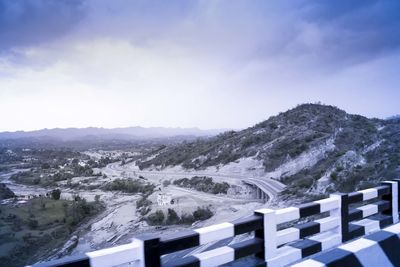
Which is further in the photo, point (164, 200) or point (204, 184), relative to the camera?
point (204, 184)

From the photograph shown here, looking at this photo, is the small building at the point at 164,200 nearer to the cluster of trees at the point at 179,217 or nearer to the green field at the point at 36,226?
the cluster of trees at the point at 179,217

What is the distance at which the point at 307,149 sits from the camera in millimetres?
51469

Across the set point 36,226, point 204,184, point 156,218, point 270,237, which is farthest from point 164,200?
point 270,237

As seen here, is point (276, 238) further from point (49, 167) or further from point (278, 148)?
point (49, 167)

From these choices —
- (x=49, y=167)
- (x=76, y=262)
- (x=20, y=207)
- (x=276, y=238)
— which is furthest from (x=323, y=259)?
(x=49, y=167)

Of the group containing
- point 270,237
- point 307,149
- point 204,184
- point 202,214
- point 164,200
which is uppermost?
point 270,237

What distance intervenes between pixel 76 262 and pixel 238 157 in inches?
2316

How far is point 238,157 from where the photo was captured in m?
60.9

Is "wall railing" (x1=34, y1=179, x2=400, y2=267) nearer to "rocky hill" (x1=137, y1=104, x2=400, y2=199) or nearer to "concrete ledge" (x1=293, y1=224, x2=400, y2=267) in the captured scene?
"concrete ledge" (x1=293, y1=224, x2=400, y2=267)

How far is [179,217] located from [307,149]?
2473 cm

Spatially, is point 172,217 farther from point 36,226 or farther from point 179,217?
point 36,226

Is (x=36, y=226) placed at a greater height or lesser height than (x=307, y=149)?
lesser

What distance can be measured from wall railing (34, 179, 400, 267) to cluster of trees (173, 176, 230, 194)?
39.3 meters

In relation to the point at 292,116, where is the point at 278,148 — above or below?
below
